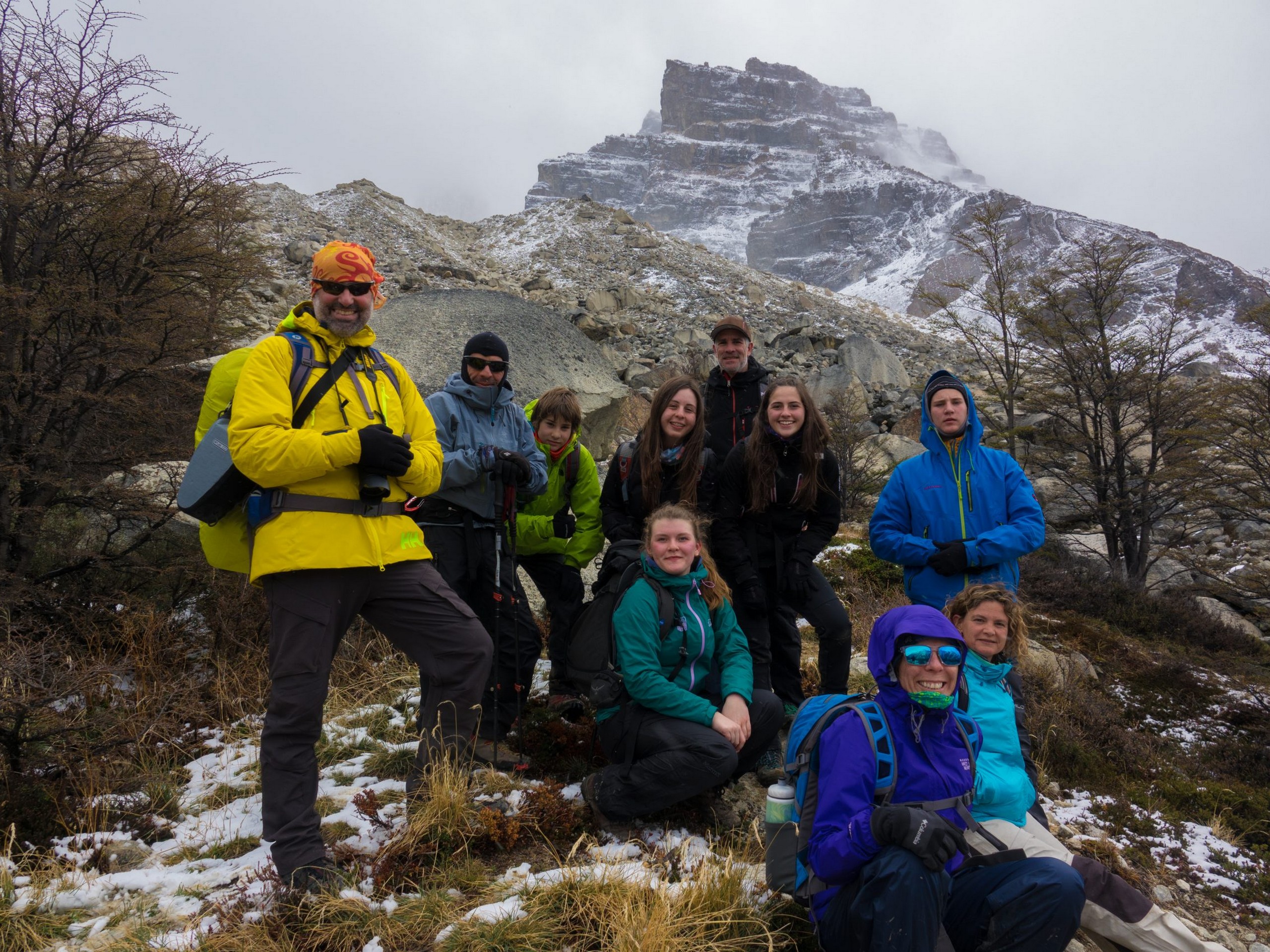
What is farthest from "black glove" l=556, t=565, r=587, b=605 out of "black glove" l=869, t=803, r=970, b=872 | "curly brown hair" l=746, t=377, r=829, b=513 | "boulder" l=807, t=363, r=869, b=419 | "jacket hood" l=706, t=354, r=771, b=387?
"boulder" l=807, t=363, r=869, b=419

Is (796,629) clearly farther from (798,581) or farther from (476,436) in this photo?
(476,436)

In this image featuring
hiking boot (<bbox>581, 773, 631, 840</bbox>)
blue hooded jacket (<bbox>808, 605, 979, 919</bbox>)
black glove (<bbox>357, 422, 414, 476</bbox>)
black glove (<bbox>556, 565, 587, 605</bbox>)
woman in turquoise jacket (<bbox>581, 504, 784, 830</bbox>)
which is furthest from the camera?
black glove (<bbox>556, 565, 587, 605</bbox>)

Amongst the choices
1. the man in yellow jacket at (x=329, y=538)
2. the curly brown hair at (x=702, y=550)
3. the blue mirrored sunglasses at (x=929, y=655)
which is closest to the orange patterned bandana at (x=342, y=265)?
the man in yellow jacket at (x=329, y=538)

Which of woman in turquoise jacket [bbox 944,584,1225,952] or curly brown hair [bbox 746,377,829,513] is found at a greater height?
curly brown hair [bbox 746,377,829,513]

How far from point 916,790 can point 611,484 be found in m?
2.38

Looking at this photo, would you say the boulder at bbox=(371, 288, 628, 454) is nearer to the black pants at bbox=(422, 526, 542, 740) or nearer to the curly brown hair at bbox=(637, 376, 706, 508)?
the black pants at bbox=(422, 526, 542, 740)

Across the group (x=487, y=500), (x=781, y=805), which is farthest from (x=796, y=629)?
(x=487, y=500)

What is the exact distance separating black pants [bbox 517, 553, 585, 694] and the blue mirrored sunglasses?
226 cm

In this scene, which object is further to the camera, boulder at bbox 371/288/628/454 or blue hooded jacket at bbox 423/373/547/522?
boulder at bbox 371/288/628/454

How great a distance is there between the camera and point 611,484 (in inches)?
165

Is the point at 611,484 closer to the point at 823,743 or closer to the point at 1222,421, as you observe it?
the point at 823,743

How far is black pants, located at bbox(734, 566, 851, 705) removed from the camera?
3.93 m

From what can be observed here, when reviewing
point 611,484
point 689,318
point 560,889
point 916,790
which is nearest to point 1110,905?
point 916,790

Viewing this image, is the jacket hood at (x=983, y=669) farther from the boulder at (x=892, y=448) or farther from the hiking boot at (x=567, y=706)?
the boulder at (x=892, y=448)
